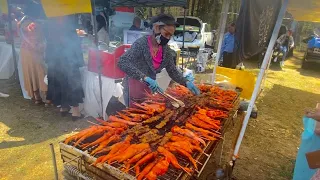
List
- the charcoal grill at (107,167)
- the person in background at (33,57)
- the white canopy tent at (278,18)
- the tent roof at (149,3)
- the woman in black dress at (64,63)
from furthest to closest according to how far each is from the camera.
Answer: the tent roof at (149,3) → the person in background at (33,57) → the woman in black dress at (64,63) → the white canopy tent at (278,18) → the charcoal grill at (107,167)

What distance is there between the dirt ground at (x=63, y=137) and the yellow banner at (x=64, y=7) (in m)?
2.31

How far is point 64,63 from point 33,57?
46.2 inches

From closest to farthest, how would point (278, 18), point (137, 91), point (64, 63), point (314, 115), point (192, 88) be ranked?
1. point (314, 115)
2. point (278, 18)
3. point (137, 91)
4. point (192, 88)
5. point (64, 63)

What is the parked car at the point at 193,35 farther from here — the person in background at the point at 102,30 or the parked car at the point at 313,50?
Answer: the parked car at the point at 313,50

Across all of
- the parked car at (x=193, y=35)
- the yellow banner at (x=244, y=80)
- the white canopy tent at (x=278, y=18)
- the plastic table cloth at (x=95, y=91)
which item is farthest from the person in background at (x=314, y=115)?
the parked car at (x=193, y=35)

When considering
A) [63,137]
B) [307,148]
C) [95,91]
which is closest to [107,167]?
[307,148]

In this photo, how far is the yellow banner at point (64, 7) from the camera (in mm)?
3645

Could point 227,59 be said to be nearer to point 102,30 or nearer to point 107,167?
point 102,30

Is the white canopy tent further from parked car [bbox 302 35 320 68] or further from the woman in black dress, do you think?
parked car [bbox 302 35 320 68]

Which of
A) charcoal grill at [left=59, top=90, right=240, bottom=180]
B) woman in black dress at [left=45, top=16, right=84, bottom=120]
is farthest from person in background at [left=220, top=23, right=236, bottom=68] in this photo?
charcoal grill at [left=59, top=90, right=240, bottom=180]

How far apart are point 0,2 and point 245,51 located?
269 inches

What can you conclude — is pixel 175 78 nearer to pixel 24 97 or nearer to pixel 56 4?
pixel 56 4

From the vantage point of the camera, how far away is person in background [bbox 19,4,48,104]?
209 inches

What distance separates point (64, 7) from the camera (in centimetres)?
377
